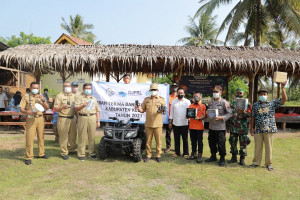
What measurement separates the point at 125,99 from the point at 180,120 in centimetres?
171

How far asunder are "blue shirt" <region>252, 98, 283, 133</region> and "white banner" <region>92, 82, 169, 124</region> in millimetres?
2285

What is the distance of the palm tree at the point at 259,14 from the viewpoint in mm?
13125

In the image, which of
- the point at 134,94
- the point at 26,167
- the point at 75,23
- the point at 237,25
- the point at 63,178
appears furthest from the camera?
the point at 75,23

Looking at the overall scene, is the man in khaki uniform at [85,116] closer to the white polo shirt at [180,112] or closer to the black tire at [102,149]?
the black tire at [102,149]

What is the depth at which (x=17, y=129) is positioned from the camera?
905 centimetres

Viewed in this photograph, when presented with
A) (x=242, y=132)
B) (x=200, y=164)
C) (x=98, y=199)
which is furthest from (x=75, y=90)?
(x=242, y=132)

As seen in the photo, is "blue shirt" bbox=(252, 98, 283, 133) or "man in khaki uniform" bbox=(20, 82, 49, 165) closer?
"blue shirt" bbox=(252, 98, 283, 133)

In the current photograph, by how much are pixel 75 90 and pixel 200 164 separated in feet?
11.5

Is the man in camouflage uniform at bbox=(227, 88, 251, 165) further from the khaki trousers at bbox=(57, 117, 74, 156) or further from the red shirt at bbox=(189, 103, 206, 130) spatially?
the khaki trousers at bbox=(57, 117, 74, 156)

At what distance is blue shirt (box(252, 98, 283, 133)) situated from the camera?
453cm

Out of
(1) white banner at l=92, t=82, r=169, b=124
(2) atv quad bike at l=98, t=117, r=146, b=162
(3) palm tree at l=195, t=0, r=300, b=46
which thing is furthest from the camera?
(3) palm tree at l=195, t=0, r=300, b=46

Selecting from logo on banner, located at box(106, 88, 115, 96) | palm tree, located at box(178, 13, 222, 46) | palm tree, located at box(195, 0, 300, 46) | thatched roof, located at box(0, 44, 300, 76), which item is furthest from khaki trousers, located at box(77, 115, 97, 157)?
palm tree, located at box(178, 13, 222, 46)

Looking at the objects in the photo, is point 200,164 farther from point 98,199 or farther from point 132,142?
point 98,199

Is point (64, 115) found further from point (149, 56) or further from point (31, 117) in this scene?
point (149, 56)
